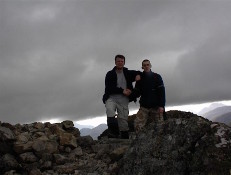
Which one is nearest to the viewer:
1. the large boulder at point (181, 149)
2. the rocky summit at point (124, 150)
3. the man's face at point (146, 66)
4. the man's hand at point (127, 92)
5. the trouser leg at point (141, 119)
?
the large boulder at point (181, 149)

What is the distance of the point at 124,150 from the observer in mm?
12836

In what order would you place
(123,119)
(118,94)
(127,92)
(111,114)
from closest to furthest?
(127,92)
(111,114)
(118,94)
(123,119)

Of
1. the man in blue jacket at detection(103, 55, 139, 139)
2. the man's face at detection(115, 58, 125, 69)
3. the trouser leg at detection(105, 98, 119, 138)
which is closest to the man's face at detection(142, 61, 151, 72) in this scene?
the man in blue jacket at detection(103, 55, 139, 139)

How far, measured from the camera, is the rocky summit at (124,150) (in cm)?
773

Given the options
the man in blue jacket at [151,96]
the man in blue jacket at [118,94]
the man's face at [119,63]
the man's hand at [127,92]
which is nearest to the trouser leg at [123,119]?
the man in blue jacket at [118,94]

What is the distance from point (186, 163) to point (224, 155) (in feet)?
3.19

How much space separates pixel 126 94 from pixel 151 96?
122 cm

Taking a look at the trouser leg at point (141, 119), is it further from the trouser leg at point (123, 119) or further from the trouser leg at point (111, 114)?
the trouser leg at point (111, 114)

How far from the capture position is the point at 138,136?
981cm

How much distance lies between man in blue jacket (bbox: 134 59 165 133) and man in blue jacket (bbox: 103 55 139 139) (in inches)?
33.2

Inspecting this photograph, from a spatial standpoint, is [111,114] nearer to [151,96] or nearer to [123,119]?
[123,119]

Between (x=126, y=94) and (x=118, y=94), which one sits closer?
(x=126, y=94)

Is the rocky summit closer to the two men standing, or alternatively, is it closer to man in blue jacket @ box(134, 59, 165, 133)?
the two men standing

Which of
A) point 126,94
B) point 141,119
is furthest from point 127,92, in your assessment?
point 141,119
